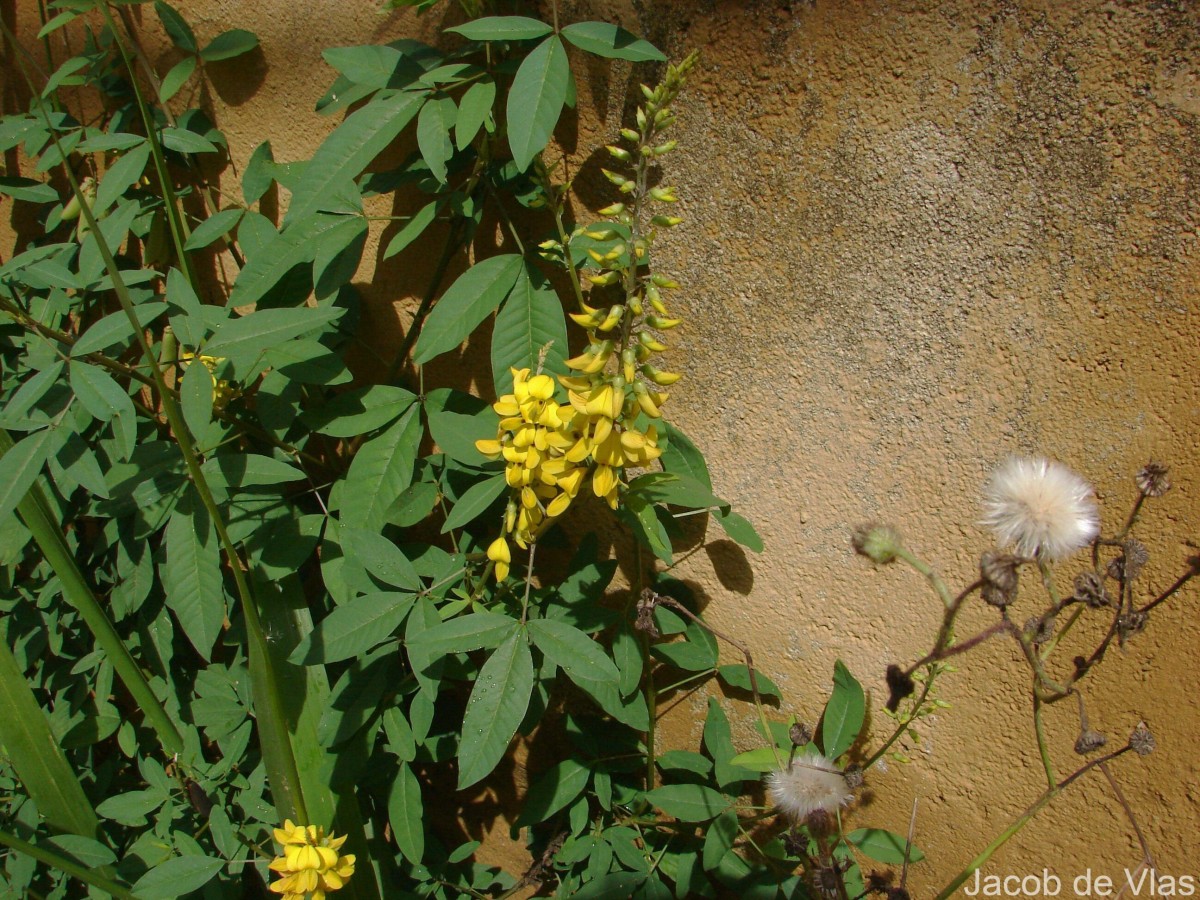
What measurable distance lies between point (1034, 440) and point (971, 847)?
2.76 ft

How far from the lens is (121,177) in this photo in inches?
63.2

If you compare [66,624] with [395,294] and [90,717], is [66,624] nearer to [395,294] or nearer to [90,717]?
[90,717]

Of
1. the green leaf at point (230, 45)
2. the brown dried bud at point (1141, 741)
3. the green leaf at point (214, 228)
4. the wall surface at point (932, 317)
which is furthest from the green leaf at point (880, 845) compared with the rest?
the green leaf at point (230, 45)

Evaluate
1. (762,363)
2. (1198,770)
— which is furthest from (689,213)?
(1198,770)

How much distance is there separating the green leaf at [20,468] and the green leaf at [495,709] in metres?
0.81

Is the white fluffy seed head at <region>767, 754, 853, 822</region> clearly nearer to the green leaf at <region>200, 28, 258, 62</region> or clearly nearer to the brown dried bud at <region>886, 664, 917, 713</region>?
the brown dried bud at <region>886, 664, 917, 713</region>

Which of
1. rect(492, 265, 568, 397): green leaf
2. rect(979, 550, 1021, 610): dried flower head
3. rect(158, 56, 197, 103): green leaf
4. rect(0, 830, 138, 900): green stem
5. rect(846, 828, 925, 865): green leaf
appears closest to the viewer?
rect(979, 550, 1021, 610): dried flower head

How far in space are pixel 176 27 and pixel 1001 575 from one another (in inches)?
74.9

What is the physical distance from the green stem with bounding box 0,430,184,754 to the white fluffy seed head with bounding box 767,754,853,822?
1.22m

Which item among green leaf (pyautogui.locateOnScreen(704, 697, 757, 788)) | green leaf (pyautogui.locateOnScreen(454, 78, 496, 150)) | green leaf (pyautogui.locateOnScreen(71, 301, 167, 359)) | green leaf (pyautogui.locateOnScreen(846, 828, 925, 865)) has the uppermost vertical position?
green leaf (pyautogui.locateOnScreen(454, 78, 496, 150))

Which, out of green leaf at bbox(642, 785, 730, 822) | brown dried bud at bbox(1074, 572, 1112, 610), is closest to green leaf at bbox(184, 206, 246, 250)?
green leaf at bbox(642, 785, 730, 822)

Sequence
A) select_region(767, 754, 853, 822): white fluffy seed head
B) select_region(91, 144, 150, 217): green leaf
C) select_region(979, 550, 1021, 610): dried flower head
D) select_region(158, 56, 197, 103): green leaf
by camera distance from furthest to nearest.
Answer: select_region(158, 56, 197, 103): green leaf < select_region(91, 144, 150, 217): green leaf < select_region(767, 754, 853, 822): white fluffy seed head < select_region(979, 550, 1021, 610): dried flower head

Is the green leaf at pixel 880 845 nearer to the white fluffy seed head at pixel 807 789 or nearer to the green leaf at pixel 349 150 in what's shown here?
the white fluffy seed head at pixel 807 789

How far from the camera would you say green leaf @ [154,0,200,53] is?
1.68 metres
